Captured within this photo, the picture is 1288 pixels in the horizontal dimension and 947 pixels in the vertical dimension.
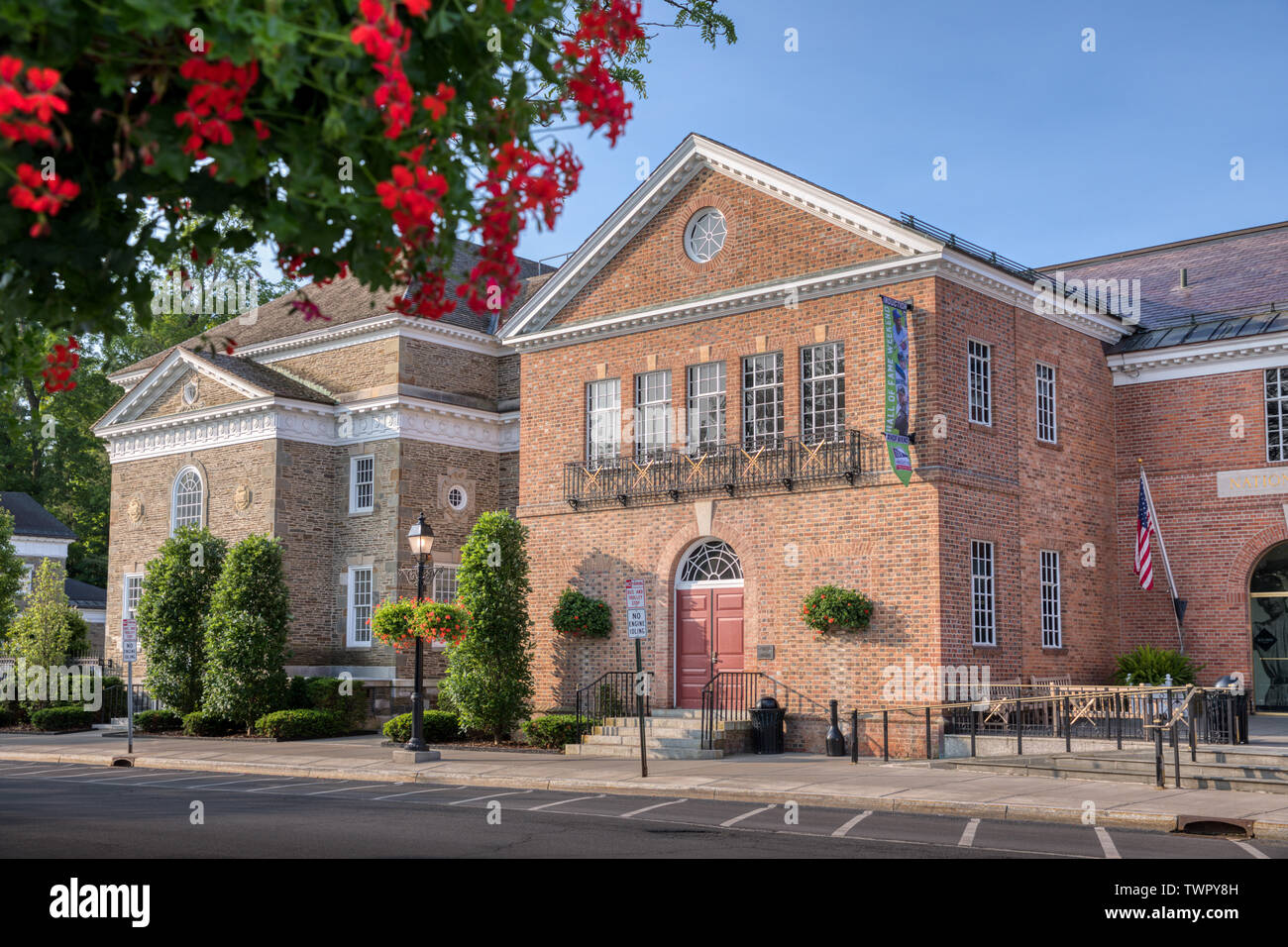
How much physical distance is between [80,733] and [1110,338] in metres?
27.1

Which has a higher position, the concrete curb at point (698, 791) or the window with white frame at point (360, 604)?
the window with white frame at point (360, 604)

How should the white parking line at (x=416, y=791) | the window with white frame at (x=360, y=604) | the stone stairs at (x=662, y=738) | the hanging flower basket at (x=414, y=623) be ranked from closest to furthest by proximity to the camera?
the white parking line at (x=416, y=791) → the stone stairs at (x=662, y=738) → the hanging flower basket at (x=414, y=623) → the window with white frame at (x=360, y=604)

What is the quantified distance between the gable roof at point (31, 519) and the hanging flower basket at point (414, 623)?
120ft

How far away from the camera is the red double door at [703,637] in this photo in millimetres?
25047

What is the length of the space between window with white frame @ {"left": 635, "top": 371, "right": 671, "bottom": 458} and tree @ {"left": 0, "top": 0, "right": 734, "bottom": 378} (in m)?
21.0

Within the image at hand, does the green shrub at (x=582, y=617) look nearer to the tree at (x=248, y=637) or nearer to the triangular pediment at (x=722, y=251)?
the triangular pediment at (x=722, y=251)

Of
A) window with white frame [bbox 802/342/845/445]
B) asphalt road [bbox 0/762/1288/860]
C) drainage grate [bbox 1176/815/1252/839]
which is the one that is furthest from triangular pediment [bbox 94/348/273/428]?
drainage grate [bbox 1176/815/1252/839]

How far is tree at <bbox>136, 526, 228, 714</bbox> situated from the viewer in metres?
31.5

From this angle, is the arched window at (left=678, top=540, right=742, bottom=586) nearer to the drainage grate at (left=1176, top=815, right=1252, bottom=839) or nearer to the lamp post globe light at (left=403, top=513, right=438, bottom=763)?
the lamp post globe light at (left=403, top=513, right=438, bottom=763)

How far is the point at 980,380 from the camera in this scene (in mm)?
24094

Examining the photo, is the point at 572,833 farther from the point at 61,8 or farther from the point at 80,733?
the point at 80,733

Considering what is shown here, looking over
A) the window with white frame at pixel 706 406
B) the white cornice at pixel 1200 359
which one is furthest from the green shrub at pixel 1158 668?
the window with white frame at pixel 706 406

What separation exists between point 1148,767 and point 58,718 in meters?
27.1

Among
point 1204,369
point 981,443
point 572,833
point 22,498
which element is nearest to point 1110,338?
point 1204,369
